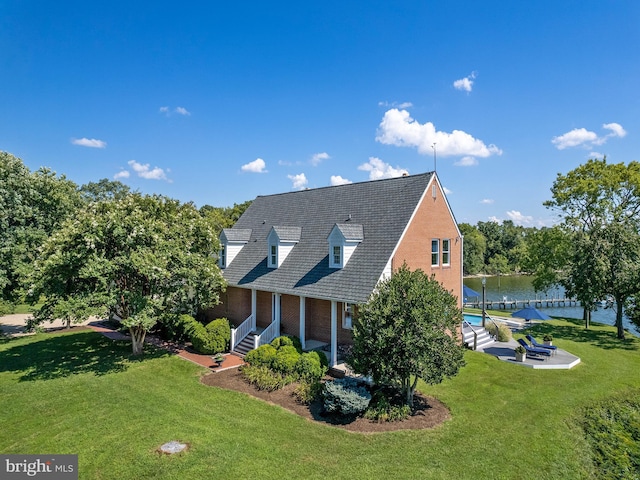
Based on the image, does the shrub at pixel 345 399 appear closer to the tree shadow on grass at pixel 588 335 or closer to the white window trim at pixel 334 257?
the white window trim at pixel 334 257

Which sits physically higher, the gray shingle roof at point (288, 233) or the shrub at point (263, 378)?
the gray shingle roof at point (288, 233)

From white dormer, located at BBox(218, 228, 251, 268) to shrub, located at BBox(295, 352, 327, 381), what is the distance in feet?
36.8

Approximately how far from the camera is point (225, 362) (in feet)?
63.2

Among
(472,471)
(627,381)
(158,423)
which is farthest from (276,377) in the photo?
(627,381)

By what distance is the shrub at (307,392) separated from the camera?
1412cm

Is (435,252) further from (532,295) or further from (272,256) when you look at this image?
(532,295)

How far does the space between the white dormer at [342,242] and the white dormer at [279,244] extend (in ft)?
12.3

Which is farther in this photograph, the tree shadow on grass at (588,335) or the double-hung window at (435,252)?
the tree shadow on grass at (588,335)

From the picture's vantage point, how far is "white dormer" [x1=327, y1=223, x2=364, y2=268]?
62.5ft

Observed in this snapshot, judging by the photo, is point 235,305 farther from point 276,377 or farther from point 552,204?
point 552,204

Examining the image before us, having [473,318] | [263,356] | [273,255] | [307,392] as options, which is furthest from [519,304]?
[307,392]

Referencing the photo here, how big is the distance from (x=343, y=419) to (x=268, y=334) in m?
8.74

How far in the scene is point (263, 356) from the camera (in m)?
17.4

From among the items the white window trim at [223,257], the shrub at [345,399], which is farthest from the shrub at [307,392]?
the white window trim at [223,257]
